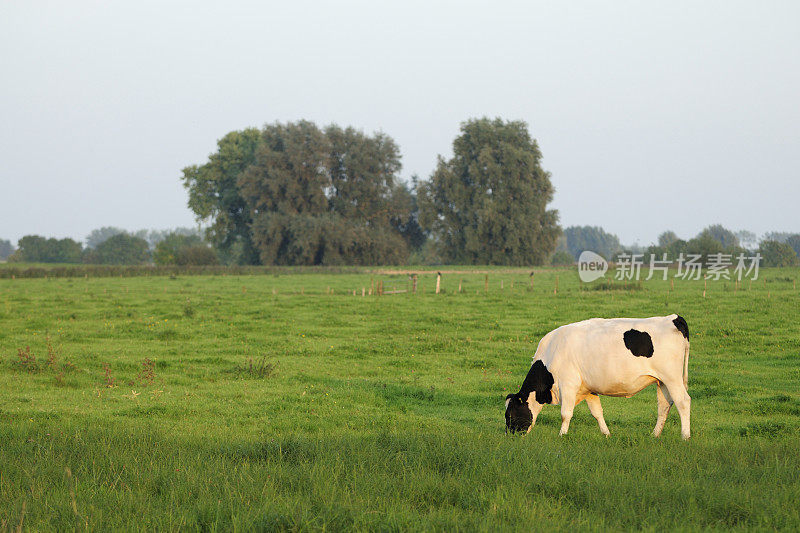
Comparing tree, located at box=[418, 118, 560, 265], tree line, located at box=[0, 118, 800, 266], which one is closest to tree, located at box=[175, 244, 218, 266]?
tree line, located at box=[0, 118, 800, 266]

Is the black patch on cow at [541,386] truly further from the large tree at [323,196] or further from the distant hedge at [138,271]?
the large tree at [323,196]

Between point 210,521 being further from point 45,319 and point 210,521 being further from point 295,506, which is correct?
point 45,319

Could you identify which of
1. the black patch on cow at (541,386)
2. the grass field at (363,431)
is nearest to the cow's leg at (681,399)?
the grass field at (363,431)

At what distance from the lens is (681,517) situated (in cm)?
588

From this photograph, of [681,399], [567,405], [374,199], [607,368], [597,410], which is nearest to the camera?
[681,399]

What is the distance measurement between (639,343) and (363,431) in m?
4.48

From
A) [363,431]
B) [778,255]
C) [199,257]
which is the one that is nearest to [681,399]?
[363,431]

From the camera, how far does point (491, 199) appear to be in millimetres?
74812

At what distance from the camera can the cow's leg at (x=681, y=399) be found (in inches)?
385

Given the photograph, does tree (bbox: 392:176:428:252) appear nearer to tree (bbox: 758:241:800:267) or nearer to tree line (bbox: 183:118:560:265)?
tree line (bbox: 183:118:560:265)

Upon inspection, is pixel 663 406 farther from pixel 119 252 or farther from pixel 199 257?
pixel 119 252

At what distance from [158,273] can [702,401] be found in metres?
57.7

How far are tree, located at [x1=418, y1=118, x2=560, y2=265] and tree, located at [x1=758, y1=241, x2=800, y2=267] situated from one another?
76.7 ft

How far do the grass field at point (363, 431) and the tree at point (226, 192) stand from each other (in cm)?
5557
